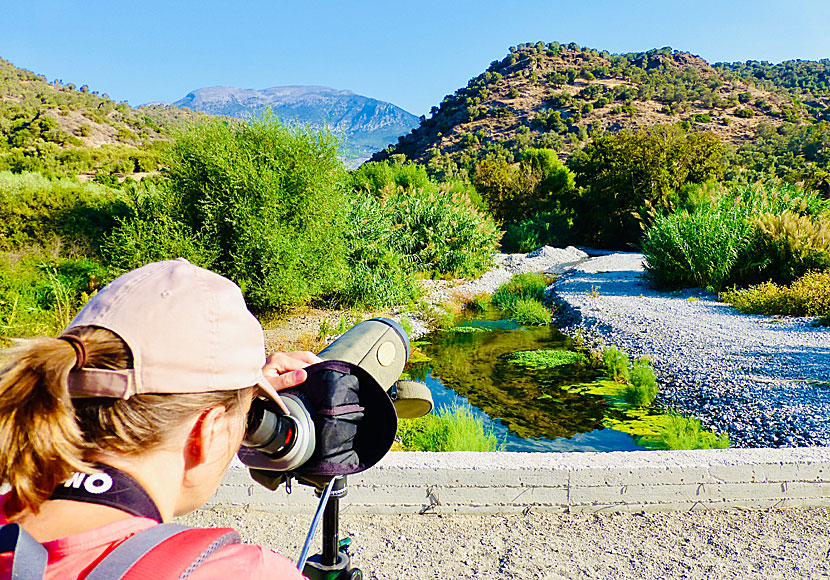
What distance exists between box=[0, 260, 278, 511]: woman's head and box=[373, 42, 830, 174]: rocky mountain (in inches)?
1674

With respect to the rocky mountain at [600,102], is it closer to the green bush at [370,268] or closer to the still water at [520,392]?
the green bush at [370,268]

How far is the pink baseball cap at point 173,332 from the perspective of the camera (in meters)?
0.70

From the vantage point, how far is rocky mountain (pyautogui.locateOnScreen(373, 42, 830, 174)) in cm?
5162

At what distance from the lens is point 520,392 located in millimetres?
6230

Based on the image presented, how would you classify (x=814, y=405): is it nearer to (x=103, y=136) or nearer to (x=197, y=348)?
(x=197, y=348)

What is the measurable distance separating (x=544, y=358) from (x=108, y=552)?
23.7 ft

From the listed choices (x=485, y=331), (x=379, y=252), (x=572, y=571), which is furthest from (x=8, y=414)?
(x=379, y=252)

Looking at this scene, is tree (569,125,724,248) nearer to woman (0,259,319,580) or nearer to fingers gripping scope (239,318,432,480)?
fingers gripping scope (239,318,432,480)

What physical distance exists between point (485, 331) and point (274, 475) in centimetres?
865

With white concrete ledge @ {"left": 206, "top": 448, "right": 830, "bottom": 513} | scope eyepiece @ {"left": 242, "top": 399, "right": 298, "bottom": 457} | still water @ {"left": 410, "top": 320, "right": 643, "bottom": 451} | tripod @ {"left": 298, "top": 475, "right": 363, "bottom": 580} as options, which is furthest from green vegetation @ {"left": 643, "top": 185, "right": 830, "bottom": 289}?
scope eyepiece @ {"left": 242, "top": 399, "right": 298, "bottom": 457}

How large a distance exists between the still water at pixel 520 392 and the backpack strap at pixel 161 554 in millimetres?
4285

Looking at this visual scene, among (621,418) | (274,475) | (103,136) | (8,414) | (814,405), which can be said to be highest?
(103,136)

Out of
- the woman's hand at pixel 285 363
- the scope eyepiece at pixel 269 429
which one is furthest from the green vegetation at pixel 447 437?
the scope eyepiece at pixel 269 429

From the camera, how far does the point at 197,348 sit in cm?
77
